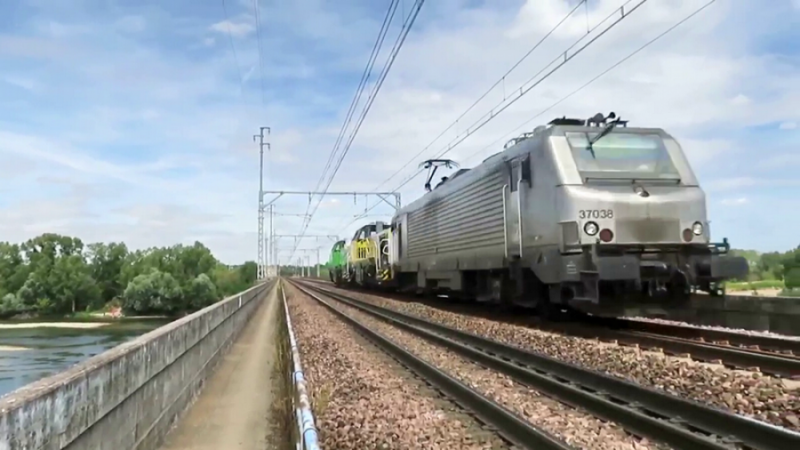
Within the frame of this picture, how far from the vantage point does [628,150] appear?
12.1m

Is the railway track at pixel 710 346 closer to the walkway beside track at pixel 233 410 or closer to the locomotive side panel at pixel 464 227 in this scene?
the locomotive side panel at pixel 464 227

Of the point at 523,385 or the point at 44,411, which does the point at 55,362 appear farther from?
the point at 44,411

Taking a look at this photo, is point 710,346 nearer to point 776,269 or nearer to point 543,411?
point 543,411

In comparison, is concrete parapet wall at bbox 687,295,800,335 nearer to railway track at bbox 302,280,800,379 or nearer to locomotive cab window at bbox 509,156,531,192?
railway track at bbox 302,280,800,379

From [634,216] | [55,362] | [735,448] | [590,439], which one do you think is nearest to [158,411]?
[590,439]

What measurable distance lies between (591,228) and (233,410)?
20.3 feet

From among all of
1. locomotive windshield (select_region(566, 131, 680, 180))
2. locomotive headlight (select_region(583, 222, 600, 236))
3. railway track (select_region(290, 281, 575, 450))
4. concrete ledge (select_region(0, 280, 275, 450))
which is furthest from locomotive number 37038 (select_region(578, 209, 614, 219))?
concrete ledge (select_region(0, 280, 275, 450))

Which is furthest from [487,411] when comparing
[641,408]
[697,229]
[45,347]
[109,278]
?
[109,278]

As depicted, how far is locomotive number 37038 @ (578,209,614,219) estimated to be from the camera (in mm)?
11109

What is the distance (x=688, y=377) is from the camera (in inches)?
298

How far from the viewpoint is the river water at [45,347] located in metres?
28.2

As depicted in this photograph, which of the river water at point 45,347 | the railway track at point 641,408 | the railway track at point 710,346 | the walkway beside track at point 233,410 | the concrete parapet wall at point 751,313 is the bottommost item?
the river water at point 45,347

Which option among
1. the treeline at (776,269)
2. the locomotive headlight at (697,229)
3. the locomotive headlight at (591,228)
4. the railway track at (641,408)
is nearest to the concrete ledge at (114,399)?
the railway track at (641,408)

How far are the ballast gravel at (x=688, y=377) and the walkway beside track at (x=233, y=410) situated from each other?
415 centimetres
